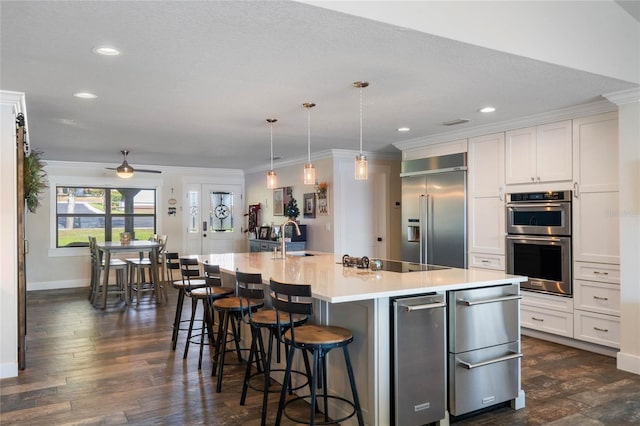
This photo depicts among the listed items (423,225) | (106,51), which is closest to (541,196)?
(423,225)

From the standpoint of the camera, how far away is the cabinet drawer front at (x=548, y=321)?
443 cm

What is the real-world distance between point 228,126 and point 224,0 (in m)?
3.06

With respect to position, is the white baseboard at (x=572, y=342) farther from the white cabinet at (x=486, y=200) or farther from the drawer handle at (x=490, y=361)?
the drawer handle at (x=490, y=361)

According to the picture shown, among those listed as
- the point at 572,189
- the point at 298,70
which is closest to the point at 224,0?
the point at 298,70

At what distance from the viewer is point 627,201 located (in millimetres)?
3811

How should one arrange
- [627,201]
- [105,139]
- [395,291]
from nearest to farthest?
[395,291], [627,201], [105,139]

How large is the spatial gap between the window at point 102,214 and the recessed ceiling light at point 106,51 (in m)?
6.54

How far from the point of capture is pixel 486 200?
521cm

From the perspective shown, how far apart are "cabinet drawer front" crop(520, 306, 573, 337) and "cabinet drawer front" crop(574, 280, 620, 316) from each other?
0.20 meters

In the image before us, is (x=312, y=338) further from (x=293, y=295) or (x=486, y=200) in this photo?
(x=486, y=200)

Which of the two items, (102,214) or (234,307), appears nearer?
(234,307)

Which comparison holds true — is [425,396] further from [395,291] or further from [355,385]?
[395,291]

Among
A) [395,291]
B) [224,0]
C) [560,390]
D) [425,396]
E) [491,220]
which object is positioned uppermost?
[224,0]

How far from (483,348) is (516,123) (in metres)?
2.83
